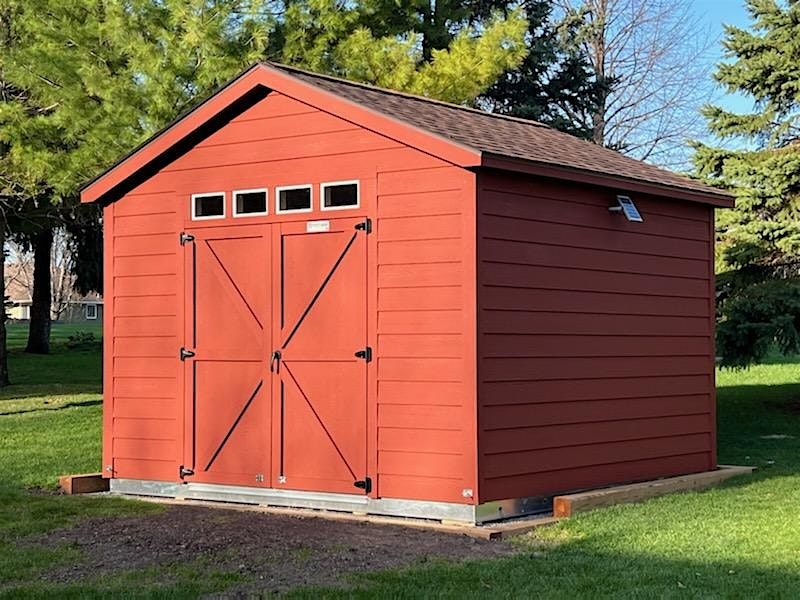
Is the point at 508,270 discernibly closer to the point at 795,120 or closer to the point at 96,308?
the point at 795,120

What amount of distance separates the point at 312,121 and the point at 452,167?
1.41 meters

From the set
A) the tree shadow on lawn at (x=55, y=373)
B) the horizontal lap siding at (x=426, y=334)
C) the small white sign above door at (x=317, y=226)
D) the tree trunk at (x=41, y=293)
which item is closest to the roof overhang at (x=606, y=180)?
the horizontal lap siding at (x=426, y=334)

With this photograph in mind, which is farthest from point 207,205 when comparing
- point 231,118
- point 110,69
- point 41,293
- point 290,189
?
point 41,293

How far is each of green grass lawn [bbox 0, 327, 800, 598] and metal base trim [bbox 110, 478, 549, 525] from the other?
0.46 metres

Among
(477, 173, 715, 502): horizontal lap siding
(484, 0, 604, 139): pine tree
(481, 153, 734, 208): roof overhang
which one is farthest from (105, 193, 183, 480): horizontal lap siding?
(484, 0, 604, 139): pine tree

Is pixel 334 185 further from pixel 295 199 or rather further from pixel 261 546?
pixel 261 546

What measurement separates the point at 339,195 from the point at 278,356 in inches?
53.9

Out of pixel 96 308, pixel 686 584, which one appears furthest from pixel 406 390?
pixel 96 308

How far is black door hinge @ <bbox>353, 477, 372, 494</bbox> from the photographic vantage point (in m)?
8.62

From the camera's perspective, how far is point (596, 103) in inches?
1067

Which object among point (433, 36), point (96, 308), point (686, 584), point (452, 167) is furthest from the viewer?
point (96, 308)

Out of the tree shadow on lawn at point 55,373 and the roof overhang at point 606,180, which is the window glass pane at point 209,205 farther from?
the tree shadow on lawn at point 55,373

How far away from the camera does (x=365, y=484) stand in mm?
8625

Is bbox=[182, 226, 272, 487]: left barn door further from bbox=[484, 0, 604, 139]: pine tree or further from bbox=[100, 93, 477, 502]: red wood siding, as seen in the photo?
bbox=[484, 0, 604, 139]: pine tree
